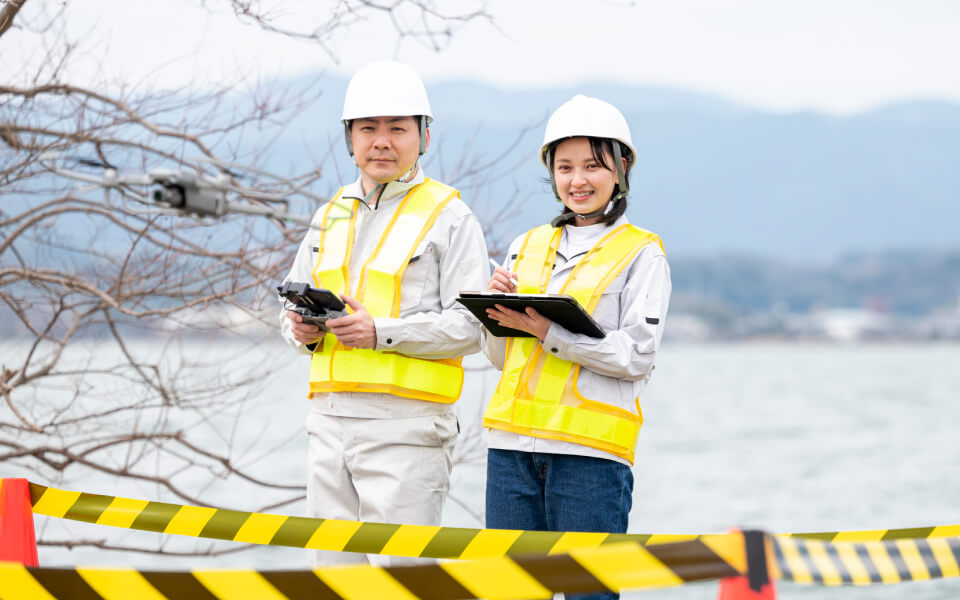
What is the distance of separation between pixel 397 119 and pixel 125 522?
1.69 meters

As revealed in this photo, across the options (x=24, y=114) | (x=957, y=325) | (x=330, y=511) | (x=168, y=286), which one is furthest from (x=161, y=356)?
(x=957, y=325)

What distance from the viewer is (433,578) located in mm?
2549

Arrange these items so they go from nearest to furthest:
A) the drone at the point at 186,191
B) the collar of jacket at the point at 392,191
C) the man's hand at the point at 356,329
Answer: the drone at the point at 186,191
the man's hand at the point at 356,329
the collar of jacket at the point at 392,191

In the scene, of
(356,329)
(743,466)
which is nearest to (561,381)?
(356,329)

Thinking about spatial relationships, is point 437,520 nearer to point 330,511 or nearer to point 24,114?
point 330,511

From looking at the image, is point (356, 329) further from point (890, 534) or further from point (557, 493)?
point (890, 534)

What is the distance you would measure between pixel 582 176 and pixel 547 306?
24.4 inches

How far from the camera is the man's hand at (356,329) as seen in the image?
3646 mm

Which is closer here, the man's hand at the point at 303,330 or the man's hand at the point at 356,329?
the man's hand at the point at 356,329

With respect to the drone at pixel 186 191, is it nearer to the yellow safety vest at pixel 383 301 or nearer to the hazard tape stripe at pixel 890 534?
the yellow safety vest at pixel 383 301

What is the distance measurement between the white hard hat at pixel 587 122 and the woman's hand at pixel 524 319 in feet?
2.24

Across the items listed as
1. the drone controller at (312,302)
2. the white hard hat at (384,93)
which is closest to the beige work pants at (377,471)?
the drone controller at (312,302)

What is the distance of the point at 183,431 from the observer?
5828mm

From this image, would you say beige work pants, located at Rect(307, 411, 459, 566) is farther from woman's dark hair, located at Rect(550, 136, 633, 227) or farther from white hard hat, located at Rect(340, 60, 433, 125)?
white hard hat, located at Rect(340, 60, 433, 125)
